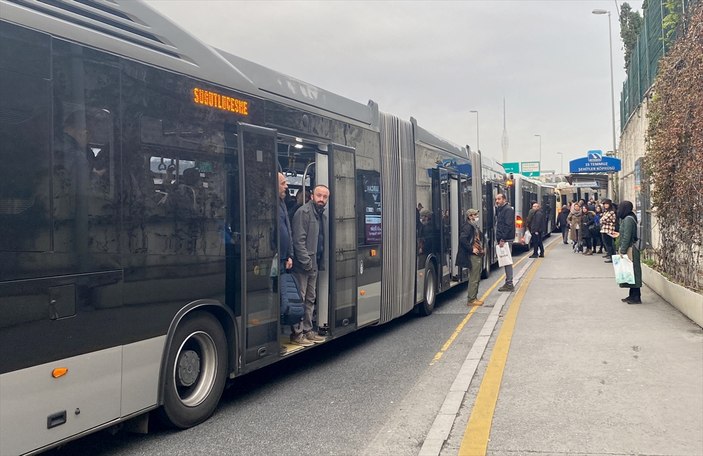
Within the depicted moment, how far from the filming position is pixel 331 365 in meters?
7.59

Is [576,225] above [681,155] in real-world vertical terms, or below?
below

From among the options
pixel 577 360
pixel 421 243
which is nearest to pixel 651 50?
pixel 421 243

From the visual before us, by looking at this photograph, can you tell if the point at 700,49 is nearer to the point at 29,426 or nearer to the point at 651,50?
the point at 651,50

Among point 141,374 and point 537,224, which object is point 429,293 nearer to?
point 141,374

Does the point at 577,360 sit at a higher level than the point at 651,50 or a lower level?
lower

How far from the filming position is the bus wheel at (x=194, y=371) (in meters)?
4.96

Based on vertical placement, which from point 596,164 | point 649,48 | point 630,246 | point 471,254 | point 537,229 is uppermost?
point 649,48

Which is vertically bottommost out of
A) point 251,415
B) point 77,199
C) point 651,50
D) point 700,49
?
point 251,415

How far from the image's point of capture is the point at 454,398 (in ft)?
19.3

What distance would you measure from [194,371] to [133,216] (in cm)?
145

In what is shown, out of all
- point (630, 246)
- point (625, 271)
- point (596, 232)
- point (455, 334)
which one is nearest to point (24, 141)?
point (455, 334)

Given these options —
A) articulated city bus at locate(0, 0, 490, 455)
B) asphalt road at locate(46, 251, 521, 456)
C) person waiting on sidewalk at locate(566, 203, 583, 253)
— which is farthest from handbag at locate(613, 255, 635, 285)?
person waiting on sidewalk at locate(566, 203, 583, 253)

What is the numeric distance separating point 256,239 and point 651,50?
15096mm

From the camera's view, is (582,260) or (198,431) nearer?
(198,431)
